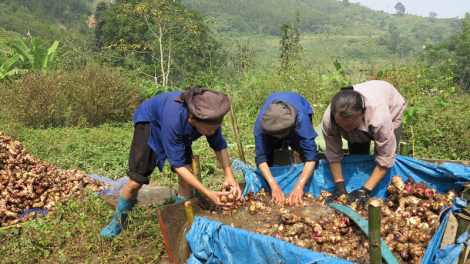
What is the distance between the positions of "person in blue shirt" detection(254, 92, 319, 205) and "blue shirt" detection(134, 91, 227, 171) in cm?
44

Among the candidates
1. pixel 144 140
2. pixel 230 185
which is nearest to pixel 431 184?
pixel 230 185

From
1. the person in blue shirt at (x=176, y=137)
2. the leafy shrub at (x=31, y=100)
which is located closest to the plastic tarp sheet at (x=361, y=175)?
the person in blue shirt at (x=176, y=137)

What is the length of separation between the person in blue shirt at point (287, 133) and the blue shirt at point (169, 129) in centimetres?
44

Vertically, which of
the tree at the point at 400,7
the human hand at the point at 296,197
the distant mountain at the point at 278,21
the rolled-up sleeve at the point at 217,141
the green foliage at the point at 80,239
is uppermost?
the tree at the point at 400,7

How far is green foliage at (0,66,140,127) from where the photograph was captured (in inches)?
352

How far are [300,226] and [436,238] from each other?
99cm

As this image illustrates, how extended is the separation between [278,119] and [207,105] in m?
0.70

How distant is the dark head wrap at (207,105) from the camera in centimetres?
286

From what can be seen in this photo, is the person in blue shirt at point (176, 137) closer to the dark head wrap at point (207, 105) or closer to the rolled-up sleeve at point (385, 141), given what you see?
the dark head wrap at point (207, 105)

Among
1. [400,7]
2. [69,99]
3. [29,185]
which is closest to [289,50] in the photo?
[69,99]

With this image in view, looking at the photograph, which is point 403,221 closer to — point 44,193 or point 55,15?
point 44,193

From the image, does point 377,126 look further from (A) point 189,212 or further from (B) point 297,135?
(A) point 189,212

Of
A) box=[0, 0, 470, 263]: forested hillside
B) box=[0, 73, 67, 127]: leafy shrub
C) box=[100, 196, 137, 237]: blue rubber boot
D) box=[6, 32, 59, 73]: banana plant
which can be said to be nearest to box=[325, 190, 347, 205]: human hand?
box=[0, 0, 470, 263]: forested hillside

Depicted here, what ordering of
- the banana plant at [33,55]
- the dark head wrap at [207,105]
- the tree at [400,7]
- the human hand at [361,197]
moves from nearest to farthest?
1. the dark head wrap at [207,105]
2. the human hand at [361,197]
3. the banana plant at [33,55]
4. the tree at [400,7]
